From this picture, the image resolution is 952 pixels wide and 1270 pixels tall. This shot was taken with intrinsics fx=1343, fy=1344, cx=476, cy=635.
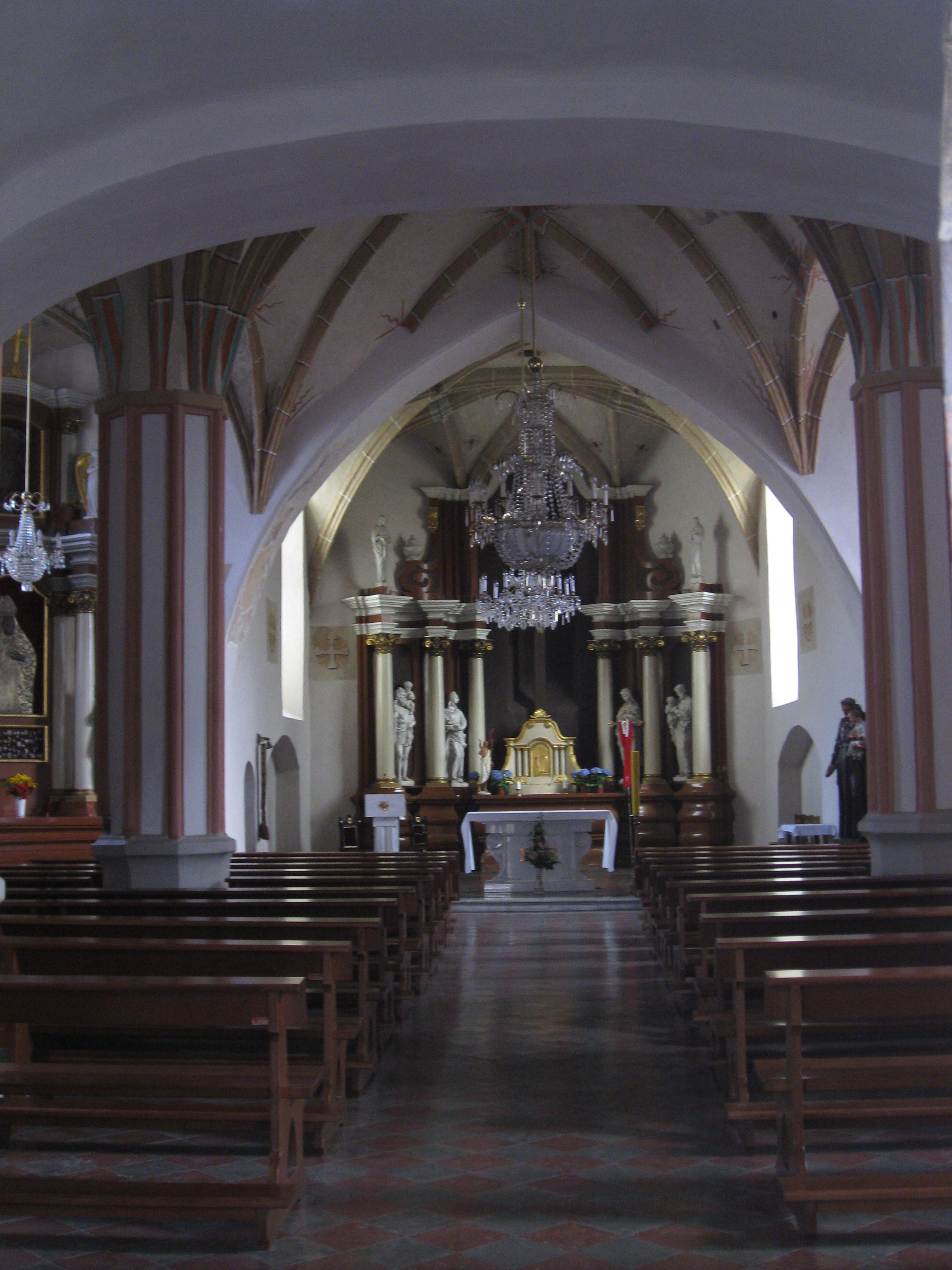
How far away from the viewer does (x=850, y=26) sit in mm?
4586

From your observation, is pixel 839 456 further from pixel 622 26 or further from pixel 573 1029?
pixel 622 26

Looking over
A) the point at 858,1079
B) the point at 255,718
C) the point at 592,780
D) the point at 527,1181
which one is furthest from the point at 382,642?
the point at 858,1079

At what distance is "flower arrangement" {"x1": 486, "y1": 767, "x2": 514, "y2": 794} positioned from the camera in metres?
20.8

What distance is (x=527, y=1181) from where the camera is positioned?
4480 mm

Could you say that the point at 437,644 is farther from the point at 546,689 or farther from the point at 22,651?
the point at 22,651

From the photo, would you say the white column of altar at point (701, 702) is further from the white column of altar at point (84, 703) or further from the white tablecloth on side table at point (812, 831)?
the white column of altar at point (84, 703)

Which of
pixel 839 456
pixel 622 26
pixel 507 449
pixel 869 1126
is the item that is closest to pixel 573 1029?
pixel 869 1126

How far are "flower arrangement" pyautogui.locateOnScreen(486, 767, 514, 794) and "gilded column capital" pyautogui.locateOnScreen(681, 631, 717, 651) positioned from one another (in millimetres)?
3528

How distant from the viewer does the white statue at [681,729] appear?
21203 millimetres

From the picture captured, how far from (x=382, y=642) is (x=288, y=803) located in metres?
2.92

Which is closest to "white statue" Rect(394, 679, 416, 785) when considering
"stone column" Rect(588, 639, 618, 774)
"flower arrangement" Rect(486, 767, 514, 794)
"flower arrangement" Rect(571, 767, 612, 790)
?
"flower arrangement" Rect(486, 767, 514, 794)

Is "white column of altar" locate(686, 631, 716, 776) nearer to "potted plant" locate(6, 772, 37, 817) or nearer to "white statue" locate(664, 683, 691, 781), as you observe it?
"white statue" locate(664, 683, 691, 781)

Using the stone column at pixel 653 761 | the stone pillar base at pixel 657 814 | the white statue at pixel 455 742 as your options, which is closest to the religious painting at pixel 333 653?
the white statue at pixel 455 742

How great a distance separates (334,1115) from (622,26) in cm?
405
